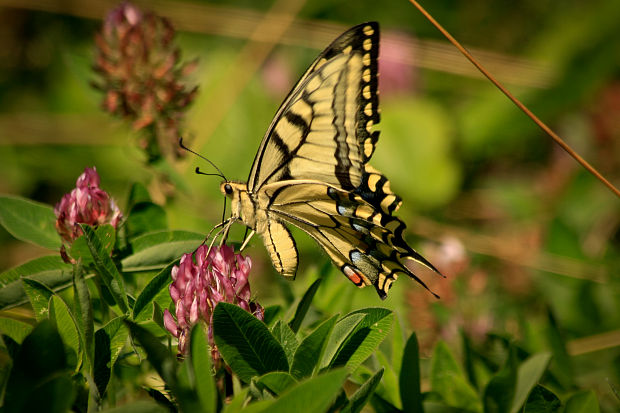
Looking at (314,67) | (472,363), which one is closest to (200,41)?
(314,67)

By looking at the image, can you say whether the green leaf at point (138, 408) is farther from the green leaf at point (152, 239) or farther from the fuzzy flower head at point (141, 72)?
the fuzzy flower head at point (141, 72)

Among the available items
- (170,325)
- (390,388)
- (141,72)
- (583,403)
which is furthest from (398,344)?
(141,72)

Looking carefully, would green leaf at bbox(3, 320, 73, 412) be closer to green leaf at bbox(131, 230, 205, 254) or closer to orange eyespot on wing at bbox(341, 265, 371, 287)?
green leaf at bbox(131, 230, 205, 254)

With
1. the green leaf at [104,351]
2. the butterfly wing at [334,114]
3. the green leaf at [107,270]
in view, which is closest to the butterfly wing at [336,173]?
the butterfly wing at [334,114]

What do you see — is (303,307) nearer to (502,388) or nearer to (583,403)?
(502,388)

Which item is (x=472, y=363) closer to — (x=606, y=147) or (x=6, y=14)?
(x=606, y=147)

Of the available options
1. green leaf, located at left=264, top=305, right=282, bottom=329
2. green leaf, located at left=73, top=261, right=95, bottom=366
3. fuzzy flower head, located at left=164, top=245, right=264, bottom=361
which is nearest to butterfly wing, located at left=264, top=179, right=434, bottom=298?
green leaf, located at left=264, top=305, right=282, bottom=329
